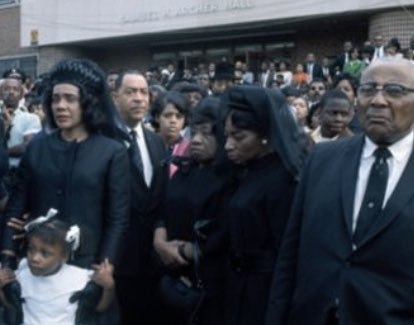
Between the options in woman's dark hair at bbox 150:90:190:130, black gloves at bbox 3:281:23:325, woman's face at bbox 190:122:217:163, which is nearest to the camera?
black gloves at bbox 3:281:23:325

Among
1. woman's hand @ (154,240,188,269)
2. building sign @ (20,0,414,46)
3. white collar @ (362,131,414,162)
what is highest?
building sign @ (20,0,414,46)

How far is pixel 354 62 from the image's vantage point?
58.6 feet

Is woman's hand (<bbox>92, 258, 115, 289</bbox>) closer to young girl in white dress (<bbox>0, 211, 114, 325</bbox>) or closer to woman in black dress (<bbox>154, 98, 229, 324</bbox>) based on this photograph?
young girl in white dress (<bbox>0, 211, 114, 325</bbox>)

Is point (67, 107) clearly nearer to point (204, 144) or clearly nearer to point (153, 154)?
point (204, 144)

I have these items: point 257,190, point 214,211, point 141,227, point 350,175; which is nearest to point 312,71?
point 141,227

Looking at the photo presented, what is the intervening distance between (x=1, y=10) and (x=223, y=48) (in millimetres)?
11020

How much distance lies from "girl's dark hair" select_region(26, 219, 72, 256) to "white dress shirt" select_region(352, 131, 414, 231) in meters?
1.90

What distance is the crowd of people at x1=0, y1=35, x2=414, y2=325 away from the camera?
3271 mm

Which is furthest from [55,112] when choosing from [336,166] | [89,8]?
[89,8]

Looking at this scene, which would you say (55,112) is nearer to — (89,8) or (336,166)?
(336,166)

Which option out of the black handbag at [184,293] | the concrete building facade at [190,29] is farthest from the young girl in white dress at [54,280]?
the concrete building facade at [190,29]

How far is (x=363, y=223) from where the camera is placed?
3242mm

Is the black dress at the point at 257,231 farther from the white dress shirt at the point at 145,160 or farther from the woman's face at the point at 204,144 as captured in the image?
the white dress shirt at the point at 145,160

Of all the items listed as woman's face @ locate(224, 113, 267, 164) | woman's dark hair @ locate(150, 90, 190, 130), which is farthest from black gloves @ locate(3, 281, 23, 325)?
woman's dark hair @ locate(150, 90, 190, 130)
